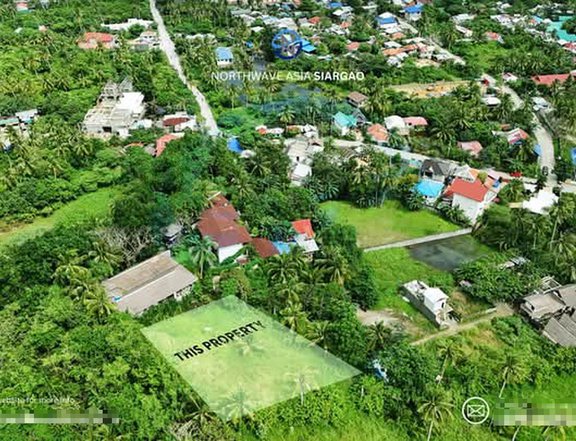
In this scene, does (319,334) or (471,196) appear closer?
(319,334)

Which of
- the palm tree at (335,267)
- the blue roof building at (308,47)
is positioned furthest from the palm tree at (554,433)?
the blue roof building at (308,47)

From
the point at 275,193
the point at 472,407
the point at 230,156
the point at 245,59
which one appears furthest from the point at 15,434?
the point at 245,59

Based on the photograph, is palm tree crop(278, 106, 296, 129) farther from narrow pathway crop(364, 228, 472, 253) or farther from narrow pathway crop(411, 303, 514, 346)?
narrow pathway crop(411, 303, 514, 346)

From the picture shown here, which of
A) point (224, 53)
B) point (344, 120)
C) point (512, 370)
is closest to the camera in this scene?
point (512, 370)

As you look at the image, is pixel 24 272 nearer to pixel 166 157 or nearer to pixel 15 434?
pixel 15 434

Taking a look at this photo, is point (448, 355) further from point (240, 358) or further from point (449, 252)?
point (449, 252)

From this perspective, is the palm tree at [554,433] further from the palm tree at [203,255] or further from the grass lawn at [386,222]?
the palm tree at [203,255]

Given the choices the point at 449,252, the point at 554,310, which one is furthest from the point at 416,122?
the point at 554,310
